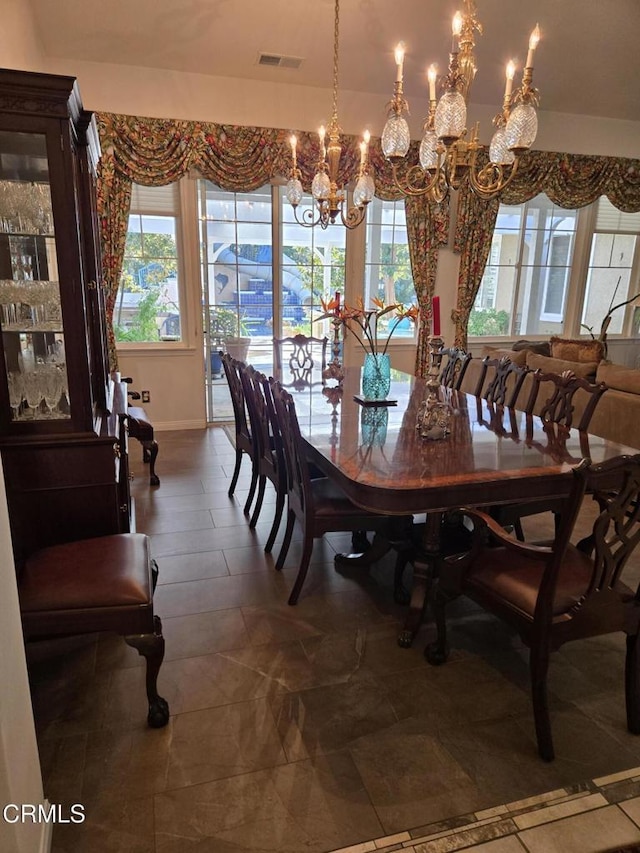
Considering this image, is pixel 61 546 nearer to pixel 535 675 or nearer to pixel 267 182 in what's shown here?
pixel 535 675

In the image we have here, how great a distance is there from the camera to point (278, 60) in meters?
4.57

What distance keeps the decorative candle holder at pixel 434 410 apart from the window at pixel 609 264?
5.24m

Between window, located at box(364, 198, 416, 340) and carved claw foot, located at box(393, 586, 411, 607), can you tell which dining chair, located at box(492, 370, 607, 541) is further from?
window, located at box(364, 198, 416, 340)

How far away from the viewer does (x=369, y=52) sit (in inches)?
177

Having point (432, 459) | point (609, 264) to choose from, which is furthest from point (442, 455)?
point (609, 264)

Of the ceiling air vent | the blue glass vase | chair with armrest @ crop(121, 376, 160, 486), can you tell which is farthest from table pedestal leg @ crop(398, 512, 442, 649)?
the ceiling air vent

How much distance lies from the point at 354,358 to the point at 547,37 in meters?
3.20

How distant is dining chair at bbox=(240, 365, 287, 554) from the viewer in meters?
2.83

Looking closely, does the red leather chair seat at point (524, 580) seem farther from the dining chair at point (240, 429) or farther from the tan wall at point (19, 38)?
the tan wall at point (19, 38)

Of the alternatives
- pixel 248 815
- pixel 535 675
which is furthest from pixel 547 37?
pixel 248 815

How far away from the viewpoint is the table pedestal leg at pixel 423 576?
7.32 ft

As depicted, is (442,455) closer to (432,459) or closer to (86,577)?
(432,459)

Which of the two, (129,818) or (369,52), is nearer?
(129,818)

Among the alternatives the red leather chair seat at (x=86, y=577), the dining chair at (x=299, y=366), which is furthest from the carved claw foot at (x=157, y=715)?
the dining chair at (x=299, y=366)
